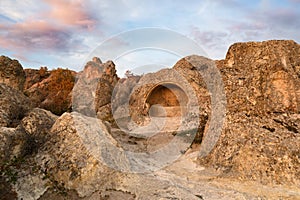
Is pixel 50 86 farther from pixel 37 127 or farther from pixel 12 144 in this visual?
pixel 12 144

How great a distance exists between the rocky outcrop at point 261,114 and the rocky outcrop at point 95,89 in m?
11.4

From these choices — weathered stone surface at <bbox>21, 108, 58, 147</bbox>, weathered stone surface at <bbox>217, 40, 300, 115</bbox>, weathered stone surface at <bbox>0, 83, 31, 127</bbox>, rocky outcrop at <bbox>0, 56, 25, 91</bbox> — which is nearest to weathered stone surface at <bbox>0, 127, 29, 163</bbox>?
weathered stone surface at <bbox>21, 108, 58, 147</bbox>

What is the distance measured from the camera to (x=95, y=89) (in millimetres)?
25453

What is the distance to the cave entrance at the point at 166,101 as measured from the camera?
1949 cm

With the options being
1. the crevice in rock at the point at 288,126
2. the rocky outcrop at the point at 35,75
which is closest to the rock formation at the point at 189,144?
the crevice in rock at the point at 288,126

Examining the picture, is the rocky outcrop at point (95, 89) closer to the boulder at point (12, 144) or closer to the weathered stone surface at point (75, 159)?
the weathered stone surface at point (75, 159)

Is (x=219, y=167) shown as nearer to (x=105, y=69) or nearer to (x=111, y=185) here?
(x=111, y=185)

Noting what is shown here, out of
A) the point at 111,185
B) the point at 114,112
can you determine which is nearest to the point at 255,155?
the point at 111,185

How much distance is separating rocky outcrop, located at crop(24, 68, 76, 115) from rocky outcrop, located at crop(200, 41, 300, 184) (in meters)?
14.8

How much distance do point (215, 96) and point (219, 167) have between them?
374cm

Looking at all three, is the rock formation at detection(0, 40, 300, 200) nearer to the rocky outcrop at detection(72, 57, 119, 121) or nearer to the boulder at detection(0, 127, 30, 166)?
the boulder at detection(0, 127, 30, 166)

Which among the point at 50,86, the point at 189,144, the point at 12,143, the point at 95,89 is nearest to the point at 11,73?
the point at 12,143

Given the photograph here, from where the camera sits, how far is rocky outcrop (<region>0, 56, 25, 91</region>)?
1257cm

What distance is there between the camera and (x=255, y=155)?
373 inches
